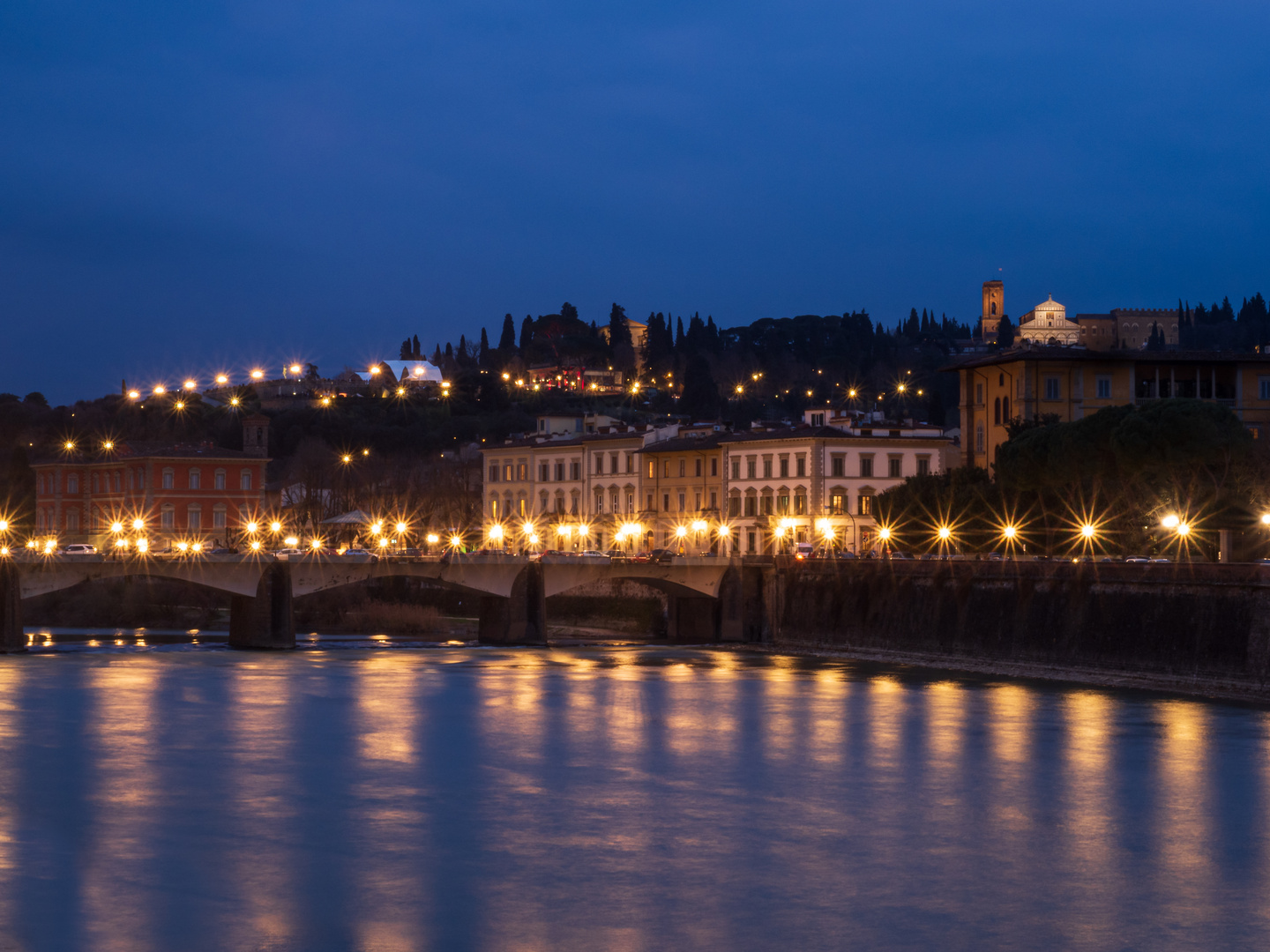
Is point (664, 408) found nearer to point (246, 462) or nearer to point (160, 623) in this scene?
point (246, 462)

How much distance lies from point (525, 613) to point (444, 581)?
360 cm

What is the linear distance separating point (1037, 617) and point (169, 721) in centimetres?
2800

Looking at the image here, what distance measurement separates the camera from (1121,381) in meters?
76.0

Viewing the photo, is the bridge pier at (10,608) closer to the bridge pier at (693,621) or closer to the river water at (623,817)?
the river water at (623,817)

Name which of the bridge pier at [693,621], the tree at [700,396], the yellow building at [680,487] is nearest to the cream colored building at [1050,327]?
the tree at [700,396]

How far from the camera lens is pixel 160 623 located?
7800cm

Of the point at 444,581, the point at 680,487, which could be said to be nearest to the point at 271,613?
the point at 444,581

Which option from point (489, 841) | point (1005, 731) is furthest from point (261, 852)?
point (1005, 731)

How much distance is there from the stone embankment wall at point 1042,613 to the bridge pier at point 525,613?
9557 mm

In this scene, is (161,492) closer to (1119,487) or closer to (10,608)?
(10,608)

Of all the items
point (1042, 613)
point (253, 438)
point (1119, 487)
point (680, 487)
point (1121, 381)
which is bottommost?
point (1042, 613)

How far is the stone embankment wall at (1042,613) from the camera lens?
45.6 m

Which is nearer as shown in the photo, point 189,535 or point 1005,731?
point 1005,731

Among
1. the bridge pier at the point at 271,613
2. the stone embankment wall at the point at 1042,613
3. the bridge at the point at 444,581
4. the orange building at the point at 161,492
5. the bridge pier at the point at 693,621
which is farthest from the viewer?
the orange building at the point at 161,492
